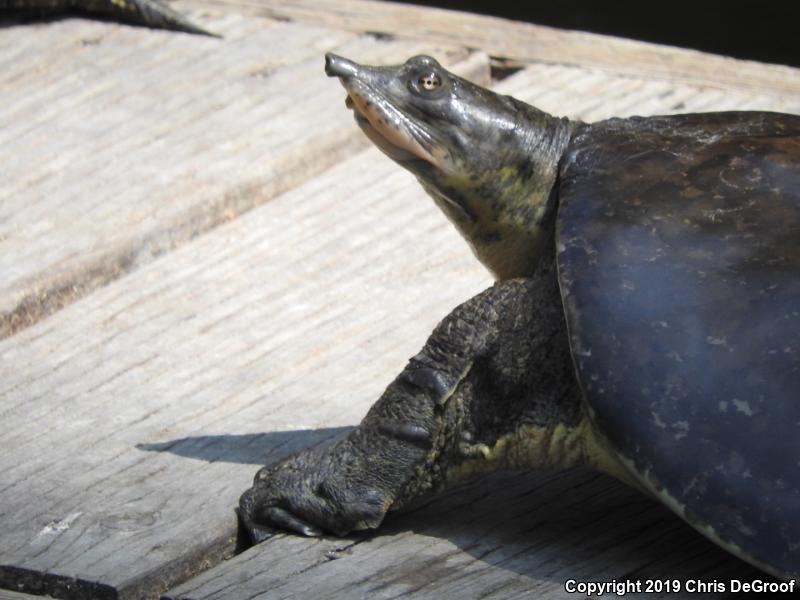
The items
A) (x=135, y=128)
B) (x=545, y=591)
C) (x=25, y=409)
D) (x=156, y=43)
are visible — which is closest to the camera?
(x=545, y=591)

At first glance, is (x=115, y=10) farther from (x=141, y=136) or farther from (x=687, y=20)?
(x=687, y=20)

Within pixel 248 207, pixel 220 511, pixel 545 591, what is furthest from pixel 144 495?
pixel 248 207

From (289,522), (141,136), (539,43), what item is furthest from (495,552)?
(539,43)

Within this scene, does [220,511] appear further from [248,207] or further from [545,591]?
[248,207]

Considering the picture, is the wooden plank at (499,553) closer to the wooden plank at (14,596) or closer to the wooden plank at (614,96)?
the wooden plank at (14,596)

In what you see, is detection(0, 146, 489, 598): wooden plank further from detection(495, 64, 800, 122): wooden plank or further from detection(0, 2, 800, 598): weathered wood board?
detection(495, 64, 800, 122): wooden plank

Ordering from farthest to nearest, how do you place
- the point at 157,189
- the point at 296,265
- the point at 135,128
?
the point at 135,128
the point at 157,189
the point at 296,265

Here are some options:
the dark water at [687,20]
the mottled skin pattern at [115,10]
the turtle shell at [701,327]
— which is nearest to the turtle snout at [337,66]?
the turtle shell at [701,327]

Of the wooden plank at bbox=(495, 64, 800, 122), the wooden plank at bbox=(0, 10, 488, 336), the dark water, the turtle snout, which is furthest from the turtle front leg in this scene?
the dark water
